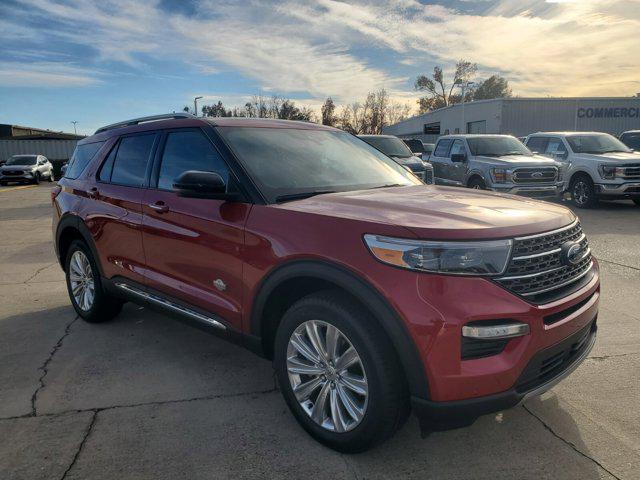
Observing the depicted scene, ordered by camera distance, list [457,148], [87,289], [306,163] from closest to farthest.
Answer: [306,163] → [87,289] → [457,148]

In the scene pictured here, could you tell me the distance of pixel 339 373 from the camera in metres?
2.63

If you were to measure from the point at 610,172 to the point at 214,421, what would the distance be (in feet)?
39.0

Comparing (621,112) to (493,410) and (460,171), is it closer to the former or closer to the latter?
(460,171)

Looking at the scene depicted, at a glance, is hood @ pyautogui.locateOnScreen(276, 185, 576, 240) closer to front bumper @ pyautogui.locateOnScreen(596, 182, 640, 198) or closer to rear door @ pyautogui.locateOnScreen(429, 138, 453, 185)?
front bumper @ pyautogui.locateOnScreen(596, 182, 640, 198)

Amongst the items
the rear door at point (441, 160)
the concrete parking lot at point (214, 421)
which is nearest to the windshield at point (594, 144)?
the rear door at point (441, 160)

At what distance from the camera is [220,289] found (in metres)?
3.21

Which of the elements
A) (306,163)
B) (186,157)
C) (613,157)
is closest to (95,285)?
(186,157)

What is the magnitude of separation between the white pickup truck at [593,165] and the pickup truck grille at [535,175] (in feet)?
4.13

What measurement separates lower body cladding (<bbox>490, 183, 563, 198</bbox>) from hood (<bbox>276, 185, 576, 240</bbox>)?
8589 millimetres

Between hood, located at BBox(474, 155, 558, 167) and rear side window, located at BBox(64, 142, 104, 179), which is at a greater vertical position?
rear side window, located at BBox(64, 142, 104, 179)

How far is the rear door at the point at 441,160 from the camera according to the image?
13484 mm

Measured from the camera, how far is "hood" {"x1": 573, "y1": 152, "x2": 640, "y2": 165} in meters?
11.8

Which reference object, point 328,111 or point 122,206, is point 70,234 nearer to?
point 122,206

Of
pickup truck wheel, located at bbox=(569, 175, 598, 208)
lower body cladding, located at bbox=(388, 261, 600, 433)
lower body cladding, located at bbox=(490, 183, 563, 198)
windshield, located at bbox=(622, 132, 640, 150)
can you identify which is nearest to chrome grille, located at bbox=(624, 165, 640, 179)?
pickup truck wheel, located at bbox=(569, 175, 598, 208)
